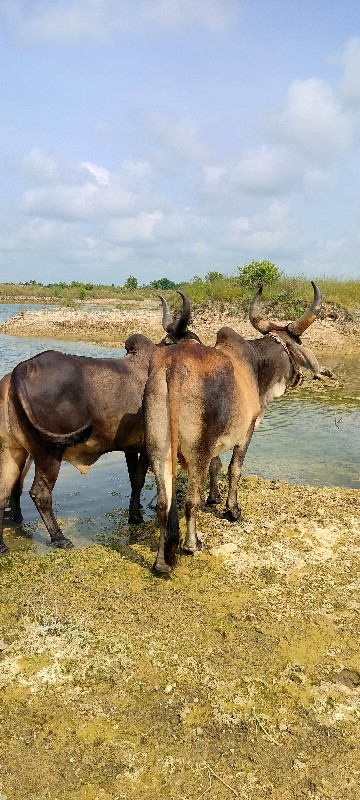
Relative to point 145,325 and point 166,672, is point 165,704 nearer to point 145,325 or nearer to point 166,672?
point 166,672

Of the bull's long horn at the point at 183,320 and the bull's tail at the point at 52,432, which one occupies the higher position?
the bull's long horn at the point at 183,320

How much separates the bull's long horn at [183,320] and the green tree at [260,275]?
2059cm

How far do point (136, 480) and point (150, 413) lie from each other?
1607 millimetres

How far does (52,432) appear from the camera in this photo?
5617 mm

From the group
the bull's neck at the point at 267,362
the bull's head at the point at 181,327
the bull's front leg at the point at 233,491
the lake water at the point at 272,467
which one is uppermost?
the bull's head at the point at 181,327

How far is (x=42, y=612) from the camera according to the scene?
463 cm

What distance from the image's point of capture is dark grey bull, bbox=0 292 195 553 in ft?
18.2

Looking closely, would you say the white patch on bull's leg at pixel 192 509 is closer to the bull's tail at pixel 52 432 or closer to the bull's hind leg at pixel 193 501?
the bull's hind leg at pixel 193 501

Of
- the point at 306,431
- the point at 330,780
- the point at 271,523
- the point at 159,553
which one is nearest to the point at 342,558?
the point at 271,523

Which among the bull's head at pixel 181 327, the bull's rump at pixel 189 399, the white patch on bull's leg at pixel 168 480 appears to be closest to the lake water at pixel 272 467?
the white patch on bull's leg at pixel 168 480

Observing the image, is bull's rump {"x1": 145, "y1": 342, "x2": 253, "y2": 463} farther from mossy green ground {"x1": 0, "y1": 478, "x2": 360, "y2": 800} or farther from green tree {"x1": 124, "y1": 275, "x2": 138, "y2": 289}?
green tree {"x1": 124, "y1": 275, "x2": 138, "y2": 289}

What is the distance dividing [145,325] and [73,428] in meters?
22.0

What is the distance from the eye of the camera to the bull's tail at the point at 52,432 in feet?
17.9

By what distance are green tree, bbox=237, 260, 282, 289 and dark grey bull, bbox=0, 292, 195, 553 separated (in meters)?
21.0
